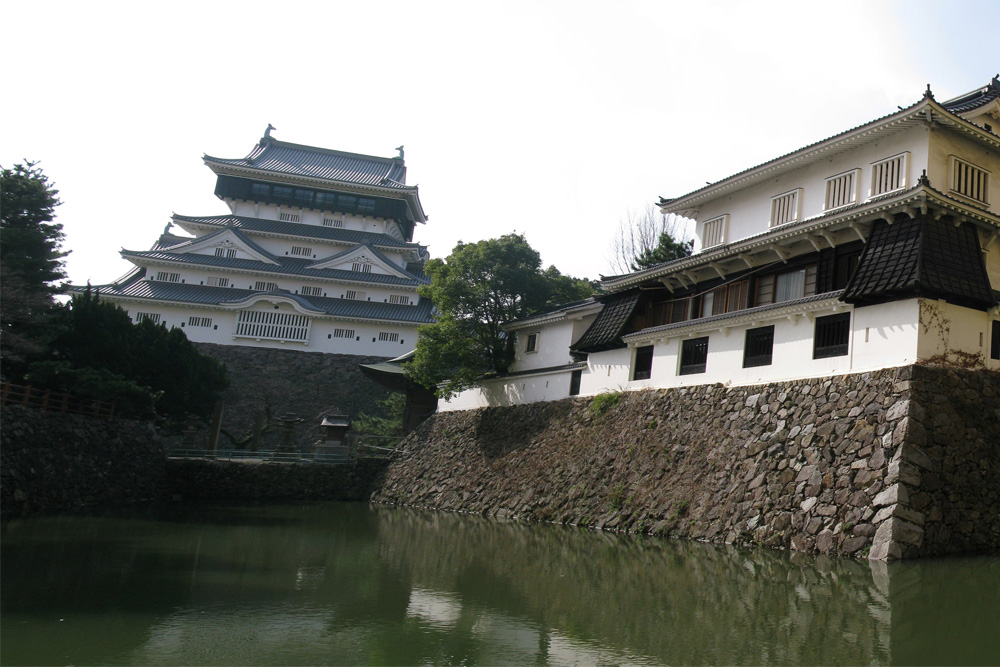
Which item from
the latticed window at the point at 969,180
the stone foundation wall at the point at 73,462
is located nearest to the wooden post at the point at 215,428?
the stone foundation wall at the point at 73,462

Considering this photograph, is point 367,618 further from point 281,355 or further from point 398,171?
point 398,171

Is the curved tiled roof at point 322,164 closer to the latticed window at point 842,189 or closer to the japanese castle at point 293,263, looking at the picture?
→ the japanese castle at point 293,263

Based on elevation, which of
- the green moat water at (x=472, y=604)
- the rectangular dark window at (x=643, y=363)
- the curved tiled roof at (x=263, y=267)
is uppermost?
the curved tiled roof at (x=263, y=267)

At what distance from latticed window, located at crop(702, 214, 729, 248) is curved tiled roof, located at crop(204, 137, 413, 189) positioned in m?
28.6

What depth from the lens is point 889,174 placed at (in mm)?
17766

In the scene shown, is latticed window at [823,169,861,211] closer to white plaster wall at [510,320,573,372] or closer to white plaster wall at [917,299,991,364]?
white plaster wall at [917,299,991,364]

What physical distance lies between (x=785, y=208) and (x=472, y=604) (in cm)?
1512

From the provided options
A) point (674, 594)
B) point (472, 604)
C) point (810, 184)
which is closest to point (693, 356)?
point (810, 184)

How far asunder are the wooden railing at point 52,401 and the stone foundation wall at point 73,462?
0.27 meters

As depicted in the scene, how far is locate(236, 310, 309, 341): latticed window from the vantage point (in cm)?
4091

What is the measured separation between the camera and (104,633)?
751 cm

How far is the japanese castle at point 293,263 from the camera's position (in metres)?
41.1

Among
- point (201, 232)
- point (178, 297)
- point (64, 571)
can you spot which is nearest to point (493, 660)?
point (64, 571)

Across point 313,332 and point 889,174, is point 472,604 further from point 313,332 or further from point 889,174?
point 313,332
